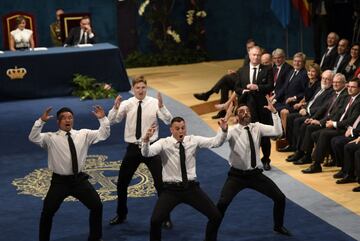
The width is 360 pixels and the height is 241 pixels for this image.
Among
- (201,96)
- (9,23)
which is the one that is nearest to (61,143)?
(201,96)

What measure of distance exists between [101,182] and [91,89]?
17.9 feet

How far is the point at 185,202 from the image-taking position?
25.7 feet

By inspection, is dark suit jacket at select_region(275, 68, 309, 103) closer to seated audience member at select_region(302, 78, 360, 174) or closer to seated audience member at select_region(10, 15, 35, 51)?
seated audience member at select_region(302, 78, 360, 174)

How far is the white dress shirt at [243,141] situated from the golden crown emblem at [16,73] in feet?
26.8

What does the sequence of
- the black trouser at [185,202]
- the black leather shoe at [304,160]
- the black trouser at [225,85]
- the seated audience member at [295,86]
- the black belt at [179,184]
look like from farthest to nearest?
1. the black trouser at [225,85]
2. the seated audience member at [295,86]
3. the black leather shoe at [304,160]
4. the black belt at [179,184]
5. the black trouser at [185,202]

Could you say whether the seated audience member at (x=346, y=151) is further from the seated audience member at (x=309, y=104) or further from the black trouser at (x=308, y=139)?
the seated audience member at (x=309, y=104)

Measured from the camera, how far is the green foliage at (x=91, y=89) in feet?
51.3

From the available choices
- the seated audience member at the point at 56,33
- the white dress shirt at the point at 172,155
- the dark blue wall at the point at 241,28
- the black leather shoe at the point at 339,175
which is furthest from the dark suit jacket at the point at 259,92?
the dark blue wall at the point at 241,28

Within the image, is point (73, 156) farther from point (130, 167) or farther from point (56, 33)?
point (56, 33)

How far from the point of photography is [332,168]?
10.9 m

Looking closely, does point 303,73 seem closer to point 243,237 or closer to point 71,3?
point 243,237

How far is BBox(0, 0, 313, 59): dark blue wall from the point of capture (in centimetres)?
1981

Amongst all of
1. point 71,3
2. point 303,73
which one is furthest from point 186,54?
point 303,73

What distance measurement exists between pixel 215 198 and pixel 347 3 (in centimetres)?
930
